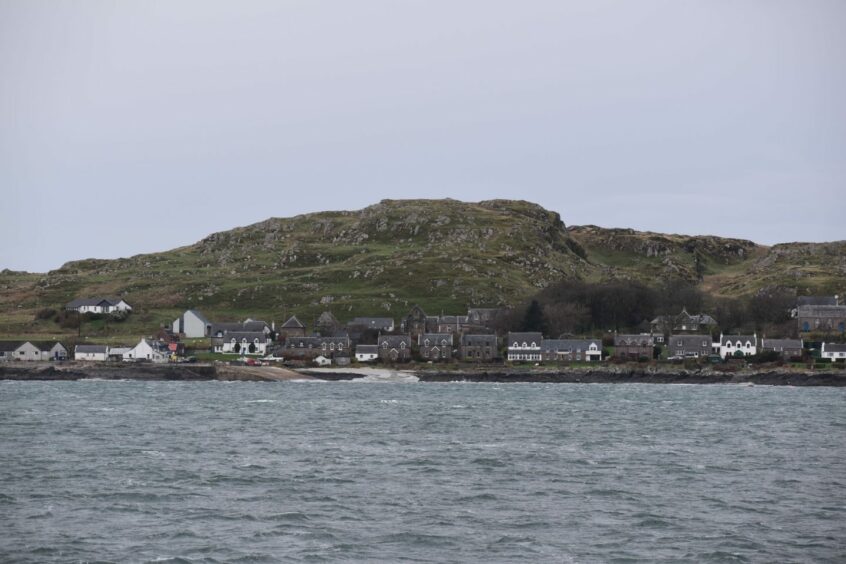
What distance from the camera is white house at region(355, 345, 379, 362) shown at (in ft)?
519

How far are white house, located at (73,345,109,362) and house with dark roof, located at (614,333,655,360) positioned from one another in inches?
2945

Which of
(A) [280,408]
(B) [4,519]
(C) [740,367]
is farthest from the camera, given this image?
(C) [740,367]

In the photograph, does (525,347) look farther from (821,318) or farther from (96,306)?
(96,306)

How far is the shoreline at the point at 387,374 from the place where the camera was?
136 metres

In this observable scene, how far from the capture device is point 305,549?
1427 inches

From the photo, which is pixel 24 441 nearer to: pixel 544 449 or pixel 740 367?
pixel 544 449

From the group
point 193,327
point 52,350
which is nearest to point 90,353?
point 52,350

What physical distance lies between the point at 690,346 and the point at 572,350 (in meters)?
17.0

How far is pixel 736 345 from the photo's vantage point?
502ft

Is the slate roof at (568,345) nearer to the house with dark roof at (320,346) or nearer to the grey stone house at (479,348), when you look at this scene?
the grey stone house at (479,348)

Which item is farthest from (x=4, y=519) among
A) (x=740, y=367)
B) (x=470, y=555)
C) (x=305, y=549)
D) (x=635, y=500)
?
(x=740, y=367)

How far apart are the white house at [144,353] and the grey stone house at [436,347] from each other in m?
38.1

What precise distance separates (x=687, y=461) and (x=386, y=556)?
28.3m

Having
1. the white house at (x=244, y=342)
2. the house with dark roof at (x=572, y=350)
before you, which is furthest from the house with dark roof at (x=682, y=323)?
the white house at (x=244, y=342)
